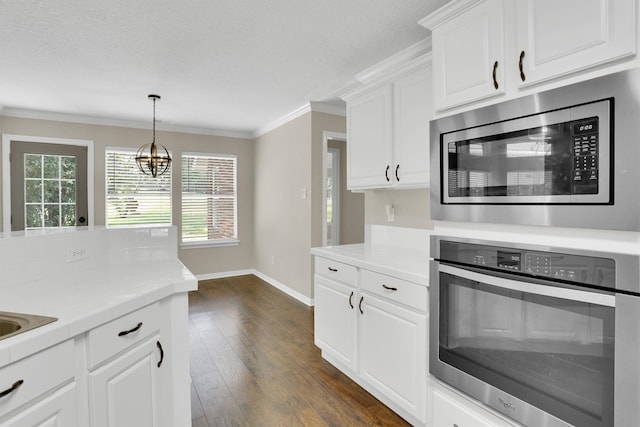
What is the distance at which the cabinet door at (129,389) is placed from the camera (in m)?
1.27

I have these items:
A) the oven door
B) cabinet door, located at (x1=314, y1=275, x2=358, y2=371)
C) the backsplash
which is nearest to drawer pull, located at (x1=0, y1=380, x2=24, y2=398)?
the backsplash

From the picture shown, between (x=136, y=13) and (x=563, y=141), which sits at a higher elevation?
(x=136, y=13)

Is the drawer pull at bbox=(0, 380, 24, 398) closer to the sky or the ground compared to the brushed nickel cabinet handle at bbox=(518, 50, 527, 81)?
closer to the ground

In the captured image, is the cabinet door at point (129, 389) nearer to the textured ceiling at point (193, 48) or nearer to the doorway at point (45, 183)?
the textured ceiling at point (193, 48)

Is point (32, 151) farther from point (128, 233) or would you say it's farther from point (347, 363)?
point (347, 363)

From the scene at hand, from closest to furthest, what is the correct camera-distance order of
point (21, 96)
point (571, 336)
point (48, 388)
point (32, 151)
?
point (48, 388) < point (571, 336) < point (21, 96) < point (32, 151)

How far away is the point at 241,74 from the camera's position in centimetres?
325

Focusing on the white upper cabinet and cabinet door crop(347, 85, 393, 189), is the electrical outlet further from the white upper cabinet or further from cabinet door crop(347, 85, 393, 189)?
the white upper cabinet

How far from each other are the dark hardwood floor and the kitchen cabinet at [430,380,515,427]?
417 mm

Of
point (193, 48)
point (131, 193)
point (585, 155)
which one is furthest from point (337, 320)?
point (131, 193)

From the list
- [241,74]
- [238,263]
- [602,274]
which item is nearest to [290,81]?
[241,74]

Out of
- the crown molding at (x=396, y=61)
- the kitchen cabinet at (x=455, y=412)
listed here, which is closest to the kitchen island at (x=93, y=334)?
the kitchen cabinet at (x=455, y=412)

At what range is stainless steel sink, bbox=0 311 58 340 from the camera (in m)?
1.12

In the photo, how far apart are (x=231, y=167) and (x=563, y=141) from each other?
5.41m
